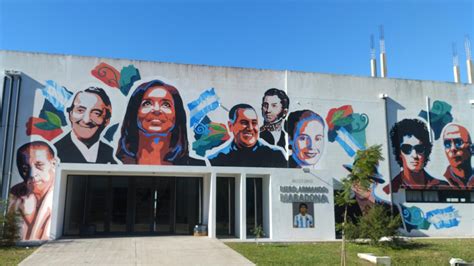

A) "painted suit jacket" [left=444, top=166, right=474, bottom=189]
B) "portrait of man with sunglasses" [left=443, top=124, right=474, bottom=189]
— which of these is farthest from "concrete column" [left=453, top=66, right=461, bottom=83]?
"painted suit jacket" [left=444, top=166, right=474, bottom=189]

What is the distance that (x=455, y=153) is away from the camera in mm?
24328

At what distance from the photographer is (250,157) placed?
840 inches

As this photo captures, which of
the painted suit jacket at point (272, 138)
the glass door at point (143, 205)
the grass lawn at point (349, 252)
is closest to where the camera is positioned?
the grass lawn at point (349, 252)

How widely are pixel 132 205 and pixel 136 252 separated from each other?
6.13 m

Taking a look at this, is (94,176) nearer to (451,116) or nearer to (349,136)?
(349,136)

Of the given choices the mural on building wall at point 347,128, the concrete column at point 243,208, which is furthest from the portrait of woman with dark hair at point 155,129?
the mural on building wall at point 347,128

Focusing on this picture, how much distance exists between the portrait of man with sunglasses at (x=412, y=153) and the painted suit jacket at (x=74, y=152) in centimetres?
A: 1469

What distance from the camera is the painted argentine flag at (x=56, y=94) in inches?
773

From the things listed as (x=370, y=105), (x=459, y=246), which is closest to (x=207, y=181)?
(x=370, y=105)

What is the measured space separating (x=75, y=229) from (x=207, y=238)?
6.38m

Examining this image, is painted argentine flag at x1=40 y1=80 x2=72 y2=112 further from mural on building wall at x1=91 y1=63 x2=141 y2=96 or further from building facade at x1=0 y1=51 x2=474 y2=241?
mural on building wall at x1=91 y1=63 x2=141 y2=96

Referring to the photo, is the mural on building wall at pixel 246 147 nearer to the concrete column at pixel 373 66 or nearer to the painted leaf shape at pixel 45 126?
the painted leaf shape at pixel 45 126

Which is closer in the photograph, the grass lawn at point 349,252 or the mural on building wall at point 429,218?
the grass lawn at point 349,252

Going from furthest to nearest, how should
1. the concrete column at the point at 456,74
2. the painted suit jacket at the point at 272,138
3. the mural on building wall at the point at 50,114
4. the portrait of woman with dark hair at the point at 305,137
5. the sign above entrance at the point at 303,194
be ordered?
the concrete column at the point at 456,74 < the portrait of woman with dark hair at the point at 305,137 < the painted suit jacket at the point at 272,138 < the sign above entrance at the point at 303,194 < the mural on building wall at the point at 50,114
